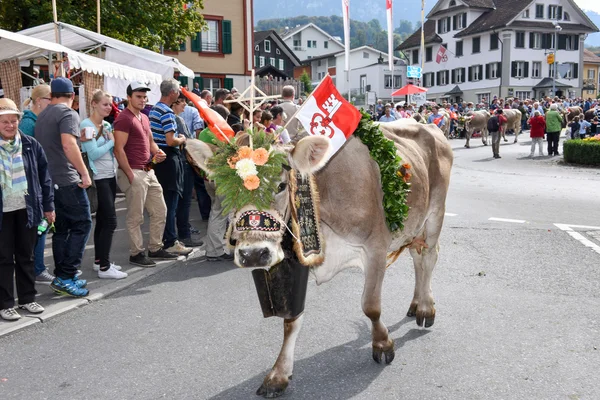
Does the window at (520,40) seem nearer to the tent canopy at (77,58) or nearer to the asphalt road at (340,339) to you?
the tent canopy at (77,58)

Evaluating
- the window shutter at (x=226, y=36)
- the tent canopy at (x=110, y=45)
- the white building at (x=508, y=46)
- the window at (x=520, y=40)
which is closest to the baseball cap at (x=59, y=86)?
the tent canopy at (x=110, y=45)

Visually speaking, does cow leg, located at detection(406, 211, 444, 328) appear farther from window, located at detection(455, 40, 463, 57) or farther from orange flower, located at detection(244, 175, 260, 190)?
window, located at detection(455, 40, 463, 57)

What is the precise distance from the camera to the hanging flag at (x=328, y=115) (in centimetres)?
417

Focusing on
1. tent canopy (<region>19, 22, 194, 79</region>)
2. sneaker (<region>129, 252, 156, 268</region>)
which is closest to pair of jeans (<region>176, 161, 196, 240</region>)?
sneaker (<region>129, 252, 156, 268</region>)

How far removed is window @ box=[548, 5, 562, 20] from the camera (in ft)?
196

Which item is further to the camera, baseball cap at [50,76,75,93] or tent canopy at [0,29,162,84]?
tent canopy at [0,29,162,84]

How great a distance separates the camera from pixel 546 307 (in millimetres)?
5664

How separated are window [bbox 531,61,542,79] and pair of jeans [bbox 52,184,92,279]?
59.5m

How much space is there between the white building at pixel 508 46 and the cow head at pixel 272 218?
57.8 metres

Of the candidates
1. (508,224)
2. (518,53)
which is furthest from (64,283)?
(518,53)

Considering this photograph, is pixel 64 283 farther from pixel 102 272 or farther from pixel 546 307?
pixel 546 307

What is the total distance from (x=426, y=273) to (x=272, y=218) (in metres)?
2.37

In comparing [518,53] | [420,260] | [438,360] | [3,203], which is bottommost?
[438,360]

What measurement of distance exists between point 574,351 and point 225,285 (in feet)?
11.8
